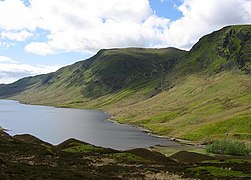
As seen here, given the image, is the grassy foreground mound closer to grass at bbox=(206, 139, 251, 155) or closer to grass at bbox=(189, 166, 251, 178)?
grass at bbox=(189, 166, 251, 178)

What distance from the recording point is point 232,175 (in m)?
51.3

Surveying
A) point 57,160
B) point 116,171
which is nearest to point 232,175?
point 116,171

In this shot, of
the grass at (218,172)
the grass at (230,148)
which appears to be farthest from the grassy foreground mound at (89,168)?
the grass at (230,148)

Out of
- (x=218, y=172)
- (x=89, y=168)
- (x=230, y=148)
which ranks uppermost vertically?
(x=89, y=168)

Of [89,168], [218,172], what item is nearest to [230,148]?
[218,172]

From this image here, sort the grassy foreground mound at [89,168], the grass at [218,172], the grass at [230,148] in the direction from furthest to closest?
1. the grass at [230,148]
2. the grass at [218,172]
3. the grassy foreground mound at [89,168]

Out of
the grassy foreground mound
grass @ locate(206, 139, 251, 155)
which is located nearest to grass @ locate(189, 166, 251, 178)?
the grassy foreground mound

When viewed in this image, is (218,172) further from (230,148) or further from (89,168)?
(230,148)

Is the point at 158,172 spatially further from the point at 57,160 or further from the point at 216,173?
the point at 57,160

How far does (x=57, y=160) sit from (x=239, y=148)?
73728 millimetres

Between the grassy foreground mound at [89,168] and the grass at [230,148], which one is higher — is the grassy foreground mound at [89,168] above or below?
above

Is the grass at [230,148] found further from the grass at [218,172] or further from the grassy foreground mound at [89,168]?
the grass at [218,172]

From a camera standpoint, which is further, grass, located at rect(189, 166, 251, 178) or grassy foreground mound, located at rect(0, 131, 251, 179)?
grass, located at rect(189, 166, 251, 178)

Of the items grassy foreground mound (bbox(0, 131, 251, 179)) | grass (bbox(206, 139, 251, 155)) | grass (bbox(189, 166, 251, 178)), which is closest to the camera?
grassy foreground mound (bbox(0, 131, 251, 179))
